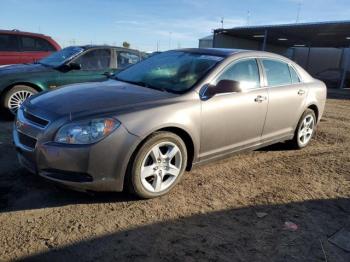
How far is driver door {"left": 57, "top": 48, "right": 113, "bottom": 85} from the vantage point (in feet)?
23.9

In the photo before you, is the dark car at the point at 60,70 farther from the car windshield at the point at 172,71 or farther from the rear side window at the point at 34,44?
the rear side window at the point at 34,44

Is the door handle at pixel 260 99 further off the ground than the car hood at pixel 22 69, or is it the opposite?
the door handle at pixel 260 99

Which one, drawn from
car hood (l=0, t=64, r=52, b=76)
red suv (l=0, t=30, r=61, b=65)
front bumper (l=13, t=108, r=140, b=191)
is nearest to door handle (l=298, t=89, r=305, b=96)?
front bumper (l=13, t=108, r=140, b=191)

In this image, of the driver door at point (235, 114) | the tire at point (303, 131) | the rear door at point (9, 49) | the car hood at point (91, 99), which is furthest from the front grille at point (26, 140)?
the rear door at point (9, 49)

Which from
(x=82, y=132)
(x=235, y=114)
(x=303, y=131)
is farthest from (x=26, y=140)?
(x=303, y=131)

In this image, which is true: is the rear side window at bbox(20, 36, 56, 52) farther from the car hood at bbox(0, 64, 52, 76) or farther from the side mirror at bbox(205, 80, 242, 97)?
the side mirror at bbox(205, 80, 242, 97)

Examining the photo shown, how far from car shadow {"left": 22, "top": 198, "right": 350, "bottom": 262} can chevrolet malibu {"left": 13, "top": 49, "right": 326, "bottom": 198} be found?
1.93ft

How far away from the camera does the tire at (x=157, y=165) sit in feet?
11.5

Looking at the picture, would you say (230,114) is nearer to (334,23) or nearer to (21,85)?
(21,85)

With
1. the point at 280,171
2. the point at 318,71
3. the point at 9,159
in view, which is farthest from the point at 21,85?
the point at 318,71

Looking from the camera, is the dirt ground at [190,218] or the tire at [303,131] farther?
the tire at [303,131]

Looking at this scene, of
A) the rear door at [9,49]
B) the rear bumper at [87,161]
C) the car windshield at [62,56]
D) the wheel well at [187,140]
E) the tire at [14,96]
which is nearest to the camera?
the rear bumper at [87,161]

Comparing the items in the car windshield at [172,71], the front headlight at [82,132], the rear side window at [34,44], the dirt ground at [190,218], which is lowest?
the dirt ground at [190,218]

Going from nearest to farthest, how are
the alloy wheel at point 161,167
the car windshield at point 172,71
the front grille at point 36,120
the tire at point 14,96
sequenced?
the front grille at point 36,120
the alloy wheel at point 161,167
the car windshield at point 172,71
the tire at point 14,96
